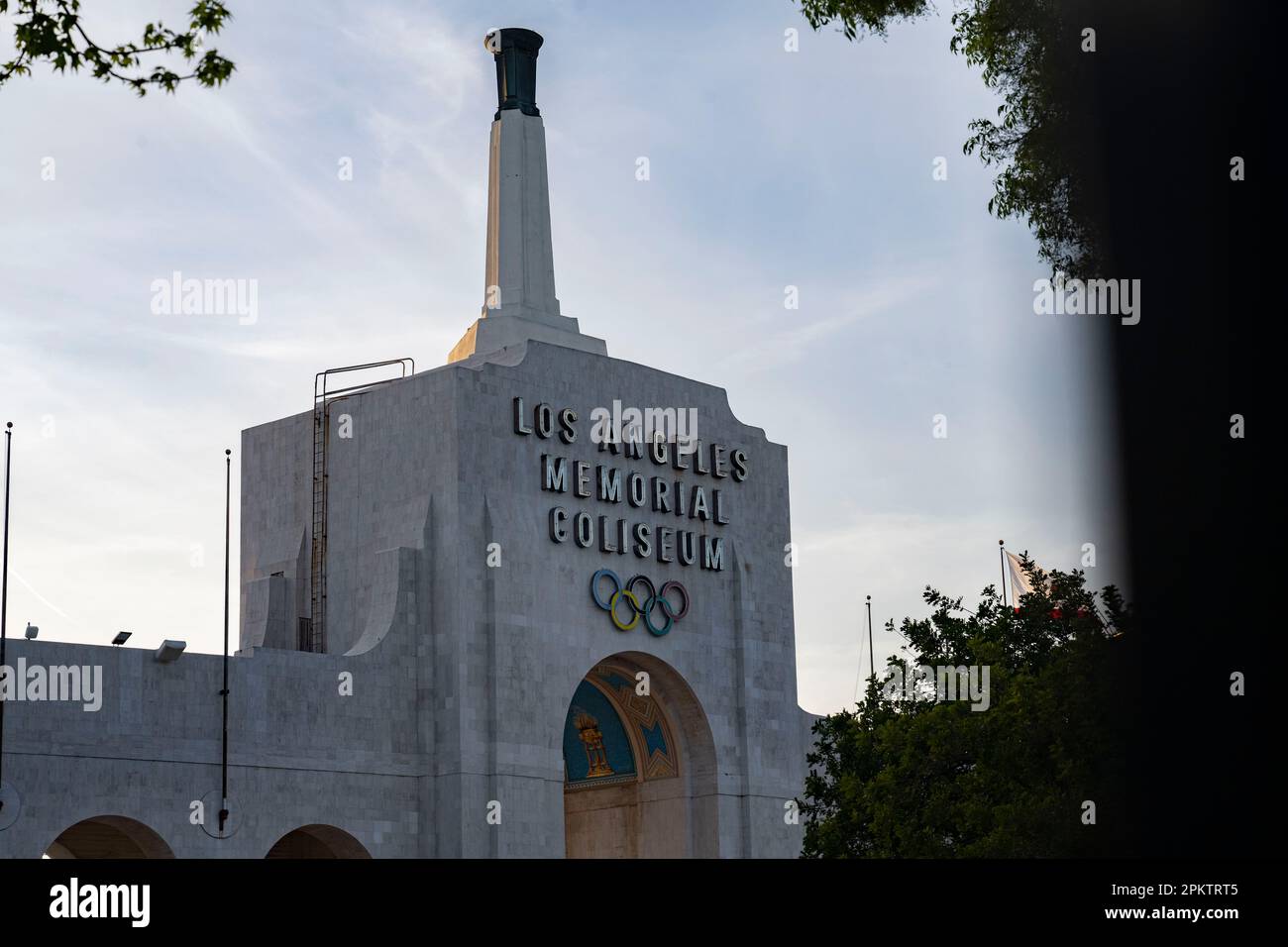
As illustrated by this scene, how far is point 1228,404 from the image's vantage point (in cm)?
1201

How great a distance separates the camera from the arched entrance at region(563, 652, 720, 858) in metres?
51.1

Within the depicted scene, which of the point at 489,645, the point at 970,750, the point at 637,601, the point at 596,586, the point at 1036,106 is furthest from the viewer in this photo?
the point at 637,601

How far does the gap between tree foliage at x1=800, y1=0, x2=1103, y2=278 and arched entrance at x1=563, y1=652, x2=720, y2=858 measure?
3334 centimetres

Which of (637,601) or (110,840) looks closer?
(110,840)

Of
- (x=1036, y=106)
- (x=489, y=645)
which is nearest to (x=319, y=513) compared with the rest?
(x=489, y=645)

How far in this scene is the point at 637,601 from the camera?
50.3 metres

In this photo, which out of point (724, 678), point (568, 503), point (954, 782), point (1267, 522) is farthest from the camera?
point (724, 678)

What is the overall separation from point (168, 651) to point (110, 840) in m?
5.07

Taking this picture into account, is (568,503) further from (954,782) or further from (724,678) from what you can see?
(954,782)

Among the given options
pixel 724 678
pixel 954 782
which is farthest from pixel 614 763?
pixel 954 782

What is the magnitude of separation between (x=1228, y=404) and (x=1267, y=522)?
31.9 inches

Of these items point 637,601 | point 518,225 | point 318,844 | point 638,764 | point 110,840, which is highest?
point 518,225

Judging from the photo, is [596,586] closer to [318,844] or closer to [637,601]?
[637,601]
